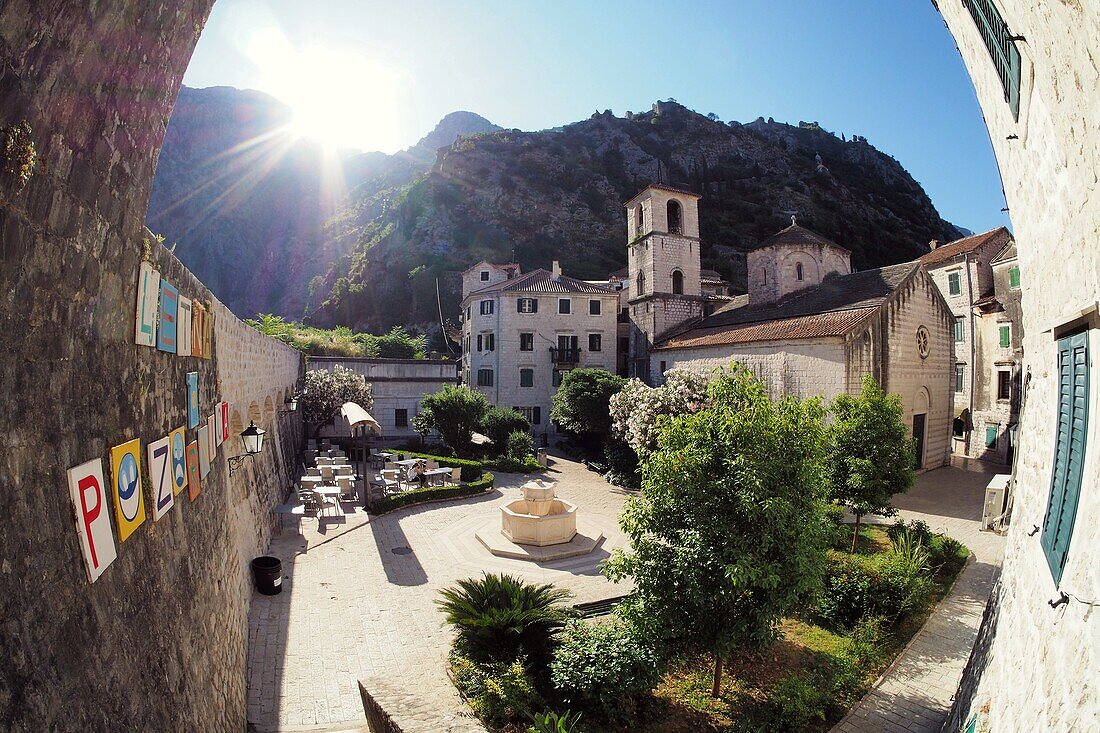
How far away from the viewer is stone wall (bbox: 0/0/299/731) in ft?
7.66

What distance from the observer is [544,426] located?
119 ft

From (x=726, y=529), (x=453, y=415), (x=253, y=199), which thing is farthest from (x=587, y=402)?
(x=253, y=199)

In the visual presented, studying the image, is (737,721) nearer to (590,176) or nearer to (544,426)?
(544,426)

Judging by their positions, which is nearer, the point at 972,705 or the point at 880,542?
the point at 972,705

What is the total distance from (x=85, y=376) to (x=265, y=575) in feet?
26.1

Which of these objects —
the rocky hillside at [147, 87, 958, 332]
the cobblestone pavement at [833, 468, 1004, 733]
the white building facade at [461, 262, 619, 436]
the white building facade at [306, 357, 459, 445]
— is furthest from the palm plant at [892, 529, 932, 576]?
the rocky hillside at [147, 87, 958, 332]

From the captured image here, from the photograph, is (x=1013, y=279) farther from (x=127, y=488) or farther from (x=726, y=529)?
(x=127, y=488)

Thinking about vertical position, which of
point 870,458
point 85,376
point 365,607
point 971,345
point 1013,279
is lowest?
point 365,607

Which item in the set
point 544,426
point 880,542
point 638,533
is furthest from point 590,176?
A: point 638,533

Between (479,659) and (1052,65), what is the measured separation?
7858 mm

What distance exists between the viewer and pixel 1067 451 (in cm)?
379

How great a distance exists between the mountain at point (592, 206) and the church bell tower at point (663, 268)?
29997 millimetres

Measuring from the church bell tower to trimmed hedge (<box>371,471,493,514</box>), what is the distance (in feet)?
51.0

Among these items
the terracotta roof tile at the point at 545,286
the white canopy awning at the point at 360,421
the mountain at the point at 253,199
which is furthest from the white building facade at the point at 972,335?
the mountain at the point at 253,199
